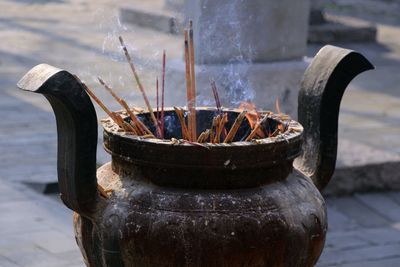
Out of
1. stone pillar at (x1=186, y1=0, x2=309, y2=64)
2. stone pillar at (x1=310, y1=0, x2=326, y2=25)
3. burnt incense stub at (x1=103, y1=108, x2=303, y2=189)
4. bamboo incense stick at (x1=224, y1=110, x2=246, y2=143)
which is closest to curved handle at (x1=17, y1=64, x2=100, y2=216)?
burnt incense stub at (x1=103, y1=108, x2=303, y2=189)

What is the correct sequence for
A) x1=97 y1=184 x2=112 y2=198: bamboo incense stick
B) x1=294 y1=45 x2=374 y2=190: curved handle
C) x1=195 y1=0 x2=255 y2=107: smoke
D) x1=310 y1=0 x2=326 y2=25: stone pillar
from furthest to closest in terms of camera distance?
1. x1=310 y1=0 x2=326 y2=25: stone pillar
2. x1=195 y1=0 x2=255 y2=107: smoke
3. x1=294 y1=45 x2=374 y2=190: curved handle
4. x1=97 y1=184 x2=112 y2=198: bamboo incense stick

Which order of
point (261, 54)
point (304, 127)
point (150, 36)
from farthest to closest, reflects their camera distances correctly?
point (150, 36) < point (261, 54) < point (304, 127)

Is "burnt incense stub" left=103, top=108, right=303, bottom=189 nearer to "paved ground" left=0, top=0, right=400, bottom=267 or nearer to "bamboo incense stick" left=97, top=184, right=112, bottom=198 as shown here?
"bamboo incense stick" left=97, top=184, right=112, bottom=198

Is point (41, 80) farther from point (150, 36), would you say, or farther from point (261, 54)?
point (150, 36)

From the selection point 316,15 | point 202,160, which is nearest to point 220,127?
point 202,160

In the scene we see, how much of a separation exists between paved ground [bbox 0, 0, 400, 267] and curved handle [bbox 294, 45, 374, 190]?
0.70 metres

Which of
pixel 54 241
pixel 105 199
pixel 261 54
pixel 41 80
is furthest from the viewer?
pixel 261 54

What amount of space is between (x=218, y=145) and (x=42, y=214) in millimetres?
2309

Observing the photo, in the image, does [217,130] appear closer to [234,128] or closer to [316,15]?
[234,128]

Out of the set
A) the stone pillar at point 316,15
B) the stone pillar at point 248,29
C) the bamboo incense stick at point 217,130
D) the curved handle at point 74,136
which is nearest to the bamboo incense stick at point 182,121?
the bamboo incense stick at point 217,130

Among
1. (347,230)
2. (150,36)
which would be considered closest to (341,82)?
(347,230)

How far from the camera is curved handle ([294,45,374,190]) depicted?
2928mm

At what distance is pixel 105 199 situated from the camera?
265cm

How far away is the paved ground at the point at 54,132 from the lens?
4.26 metres
